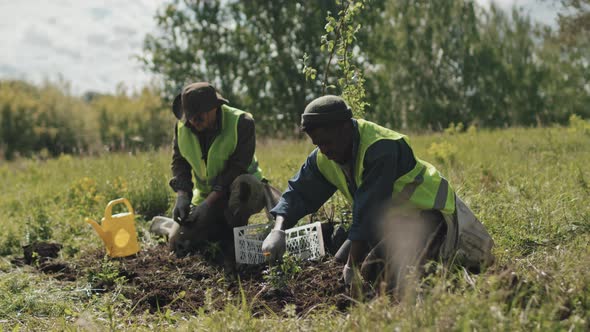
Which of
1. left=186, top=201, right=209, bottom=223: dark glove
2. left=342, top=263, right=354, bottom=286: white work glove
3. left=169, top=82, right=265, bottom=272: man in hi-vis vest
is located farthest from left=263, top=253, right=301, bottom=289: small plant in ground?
left=186, top=201, right=209, bottom=223: dark glove

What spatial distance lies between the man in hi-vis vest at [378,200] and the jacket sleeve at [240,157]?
1.26 m

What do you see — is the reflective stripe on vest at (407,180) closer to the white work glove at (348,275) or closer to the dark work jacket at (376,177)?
the dark work jacket at (376,177)

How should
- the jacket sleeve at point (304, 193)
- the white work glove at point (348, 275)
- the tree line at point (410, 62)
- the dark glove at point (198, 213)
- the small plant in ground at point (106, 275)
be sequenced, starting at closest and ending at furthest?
the white work glove at point (348, 275)
the jacket sleeve at point (304, 193)
the small plant in ground at point (106, 275)
the dark glove at point (198, 213)
the tree line at point (410, 62)

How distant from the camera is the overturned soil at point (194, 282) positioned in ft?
11.2

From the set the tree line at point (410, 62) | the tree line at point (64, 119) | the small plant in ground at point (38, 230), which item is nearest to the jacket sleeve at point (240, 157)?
the small plant in ground at point (38, 230)

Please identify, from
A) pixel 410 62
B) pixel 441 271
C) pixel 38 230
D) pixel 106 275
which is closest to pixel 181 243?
pixel 106 275

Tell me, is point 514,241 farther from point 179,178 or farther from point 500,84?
point 500,84

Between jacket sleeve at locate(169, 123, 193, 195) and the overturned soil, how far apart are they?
0.60 meters

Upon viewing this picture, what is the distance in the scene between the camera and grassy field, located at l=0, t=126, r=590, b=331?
236cm

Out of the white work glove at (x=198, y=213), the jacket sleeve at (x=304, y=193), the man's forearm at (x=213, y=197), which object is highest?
the jacket sleeve at (x=304, y=193)

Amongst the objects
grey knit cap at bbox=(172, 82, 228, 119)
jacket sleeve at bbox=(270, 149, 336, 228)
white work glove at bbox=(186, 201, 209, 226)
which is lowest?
white work glove at bbox=(186, 201, 209, 226)

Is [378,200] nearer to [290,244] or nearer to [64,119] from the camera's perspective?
[290,244]

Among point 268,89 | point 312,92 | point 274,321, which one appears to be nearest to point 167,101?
point 268,89

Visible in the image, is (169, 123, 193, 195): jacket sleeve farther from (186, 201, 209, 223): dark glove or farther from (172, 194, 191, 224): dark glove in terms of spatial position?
(186, 201, 209, 223): dark glove
